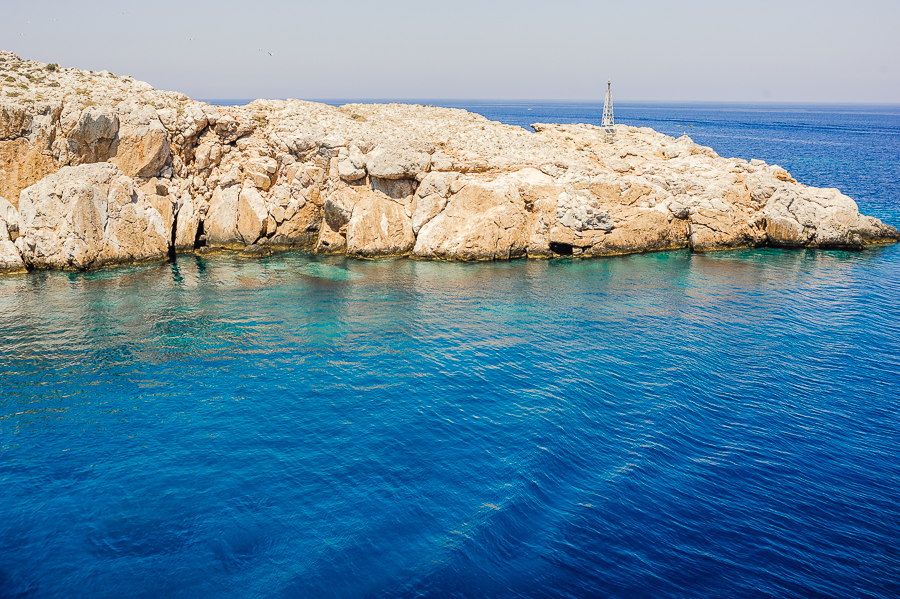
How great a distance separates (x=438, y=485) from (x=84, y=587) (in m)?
11.3

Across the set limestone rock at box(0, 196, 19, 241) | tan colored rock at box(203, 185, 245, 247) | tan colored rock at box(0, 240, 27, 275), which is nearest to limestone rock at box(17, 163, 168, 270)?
tan colored rock at box(0, 240, 27, 275)

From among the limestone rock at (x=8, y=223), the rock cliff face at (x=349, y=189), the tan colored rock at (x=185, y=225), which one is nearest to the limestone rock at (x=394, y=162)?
the rock cliff face at (x=349, y=189)

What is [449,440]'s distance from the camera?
23.0m

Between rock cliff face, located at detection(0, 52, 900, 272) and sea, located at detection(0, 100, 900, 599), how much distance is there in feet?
30.6

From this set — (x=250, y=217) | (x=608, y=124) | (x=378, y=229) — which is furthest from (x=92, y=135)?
(x=608, y=124)

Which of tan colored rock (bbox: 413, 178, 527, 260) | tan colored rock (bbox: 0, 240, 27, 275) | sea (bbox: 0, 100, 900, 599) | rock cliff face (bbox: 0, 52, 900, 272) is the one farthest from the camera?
tan colored rock (bbox: 413, 178, 527, 260)

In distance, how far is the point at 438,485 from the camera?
20.3m

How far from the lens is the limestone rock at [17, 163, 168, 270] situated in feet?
144

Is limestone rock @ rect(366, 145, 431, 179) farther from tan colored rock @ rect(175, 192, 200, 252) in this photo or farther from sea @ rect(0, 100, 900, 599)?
tan colored rock @ rect(175, 192, 200, 252)

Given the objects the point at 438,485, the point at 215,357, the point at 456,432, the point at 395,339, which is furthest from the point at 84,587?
the point at 395,339

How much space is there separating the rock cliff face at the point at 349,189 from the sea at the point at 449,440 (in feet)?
30.6

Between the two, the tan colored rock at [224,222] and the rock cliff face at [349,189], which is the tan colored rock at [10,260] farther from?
the tan colored rock at [224,222]

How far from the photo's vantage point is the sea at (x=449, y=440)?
54.8 ft

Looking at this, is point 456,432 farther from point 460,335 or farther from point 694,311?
point 694,311
